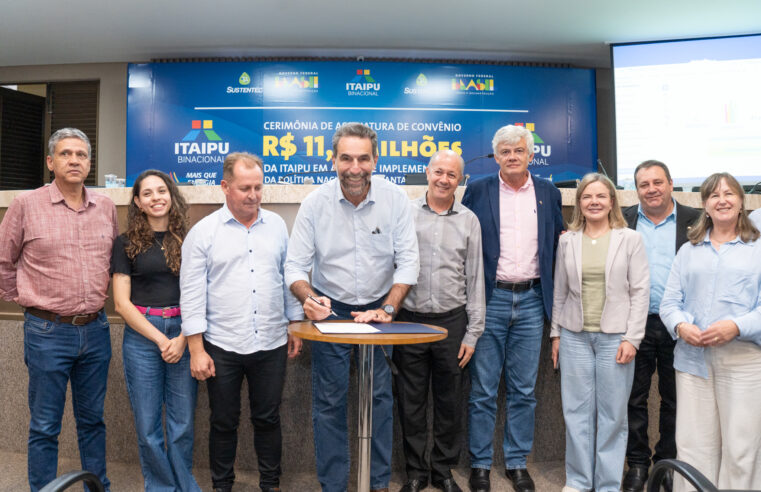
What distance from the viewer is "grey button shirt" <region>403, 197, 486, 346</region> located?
2.49m

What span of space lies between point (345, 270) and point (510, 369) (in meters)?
1.00

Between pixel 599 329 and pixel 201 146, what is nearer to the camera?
pixel 599 329

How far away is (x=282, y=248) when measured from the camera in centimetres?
241

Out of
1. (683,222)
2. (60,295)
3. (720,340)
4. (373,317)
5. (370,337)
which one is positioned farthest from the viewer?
(683,222)

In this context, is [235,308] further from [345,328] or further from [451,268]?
[451,268]

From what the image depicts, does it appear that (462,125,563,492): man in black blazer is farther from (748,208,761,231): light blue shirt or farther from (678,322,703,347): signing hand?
(748,208,761,231): light blue shirt

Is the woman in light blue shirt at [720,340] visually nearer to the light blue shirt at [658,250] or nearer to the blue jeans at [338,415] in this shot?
the light blue shirt at [658,250]

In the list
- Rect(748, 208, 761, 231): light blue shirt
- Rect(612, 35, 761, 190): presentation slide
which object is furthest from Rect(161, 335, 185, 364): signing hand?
Rect(612, 35, 761, 190): presentation slide

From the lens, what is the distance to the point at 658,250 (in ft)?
8.63

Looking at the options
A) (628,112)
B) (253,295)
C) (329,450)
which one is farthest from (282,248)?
(628,112)

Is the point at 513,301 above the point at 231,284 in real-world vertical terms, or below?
below

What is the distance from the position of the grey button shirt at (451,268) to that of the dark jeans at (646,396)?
0.81 m

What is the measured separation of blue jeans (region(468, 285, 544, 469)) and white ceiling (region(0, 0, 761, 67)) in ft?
11.7

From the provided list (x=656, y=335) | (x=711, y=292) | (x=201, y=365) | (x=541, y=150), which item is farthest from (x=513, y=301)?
(x=541, y=150)
